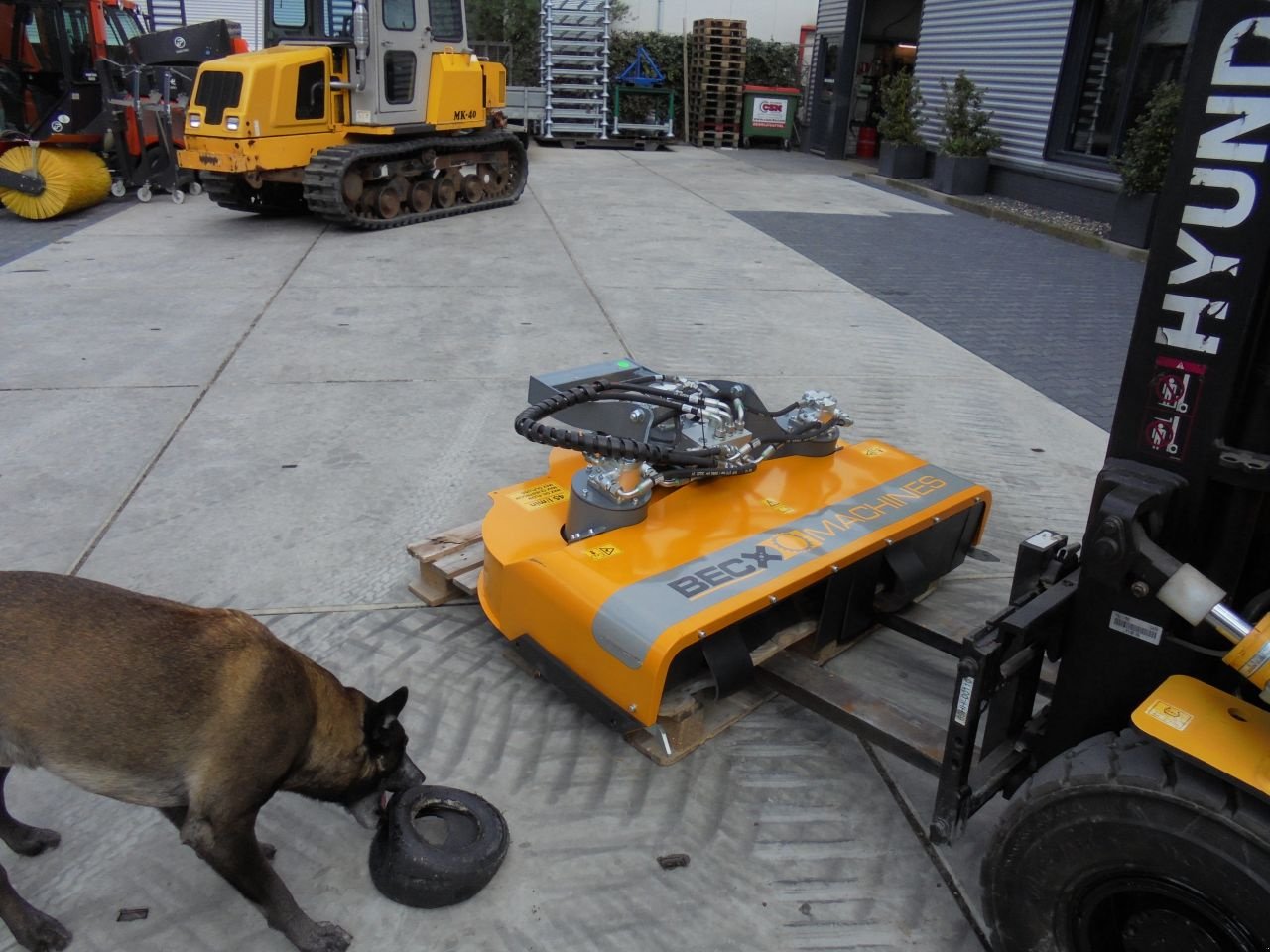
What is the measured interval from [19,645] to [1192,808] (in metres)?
2.33

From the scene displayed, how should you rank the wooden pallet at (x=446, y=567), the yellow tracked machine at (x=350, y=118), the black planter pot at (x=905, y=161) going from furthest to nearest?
the black planter pot at (x=905, y=161) → the yellow tracked machine at (x=350, y=118) → the wooden pallet at (x=446, y=567)

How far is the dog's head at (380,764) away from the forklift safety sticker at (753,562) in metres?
0.62

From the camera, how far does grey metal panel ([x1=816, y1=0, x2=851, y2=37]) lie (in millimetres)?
20531

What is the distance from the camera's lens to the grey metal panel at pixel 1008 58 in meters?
13.7

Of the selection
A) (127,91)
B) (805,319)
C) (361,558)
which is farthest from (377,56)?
(361,558)

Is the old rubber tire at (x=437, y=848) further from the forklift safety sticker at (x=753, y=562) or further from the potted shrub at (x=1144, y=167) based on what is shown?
the potted shrub at (x=1144, y=167)

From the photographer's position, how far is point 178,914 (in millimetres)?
2383

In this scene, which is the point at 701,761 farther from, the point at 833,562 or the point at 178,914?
the point at 178,914

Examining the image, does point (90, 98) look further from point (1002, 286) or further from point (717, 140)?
point (717, 140)

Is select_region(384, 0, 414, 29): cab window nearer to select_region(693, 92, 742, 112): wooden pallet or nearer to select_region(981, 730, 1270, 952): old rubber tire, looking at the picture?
select_region(981, 730, 1270, 952): old rubber tire

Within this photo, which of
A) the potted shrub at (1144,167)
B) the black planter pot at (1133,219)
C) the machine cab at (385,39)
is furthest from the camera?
the black planter pot at (1133,219)

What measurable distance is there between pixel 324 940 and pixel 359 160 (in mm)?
9922

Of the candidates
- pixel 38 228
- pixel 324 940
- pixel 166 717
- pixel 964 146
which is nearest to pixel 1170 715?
pixel 324 940

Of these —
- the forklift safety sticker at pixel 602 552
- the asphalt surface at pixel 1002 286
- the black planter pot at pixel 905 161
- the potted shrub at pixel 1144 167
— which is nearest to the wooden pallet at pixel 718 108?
the black planter pot at pixel 905 161
